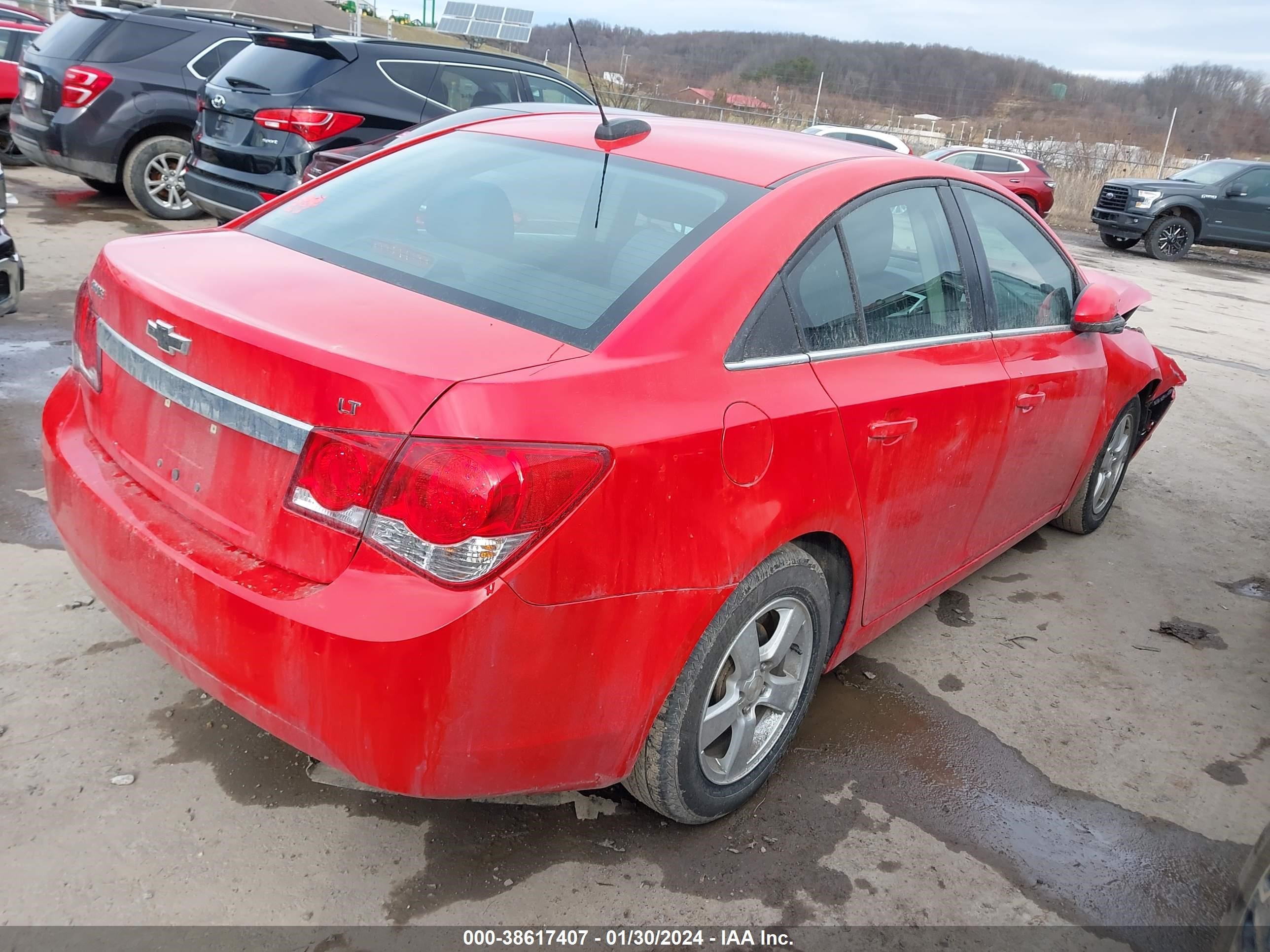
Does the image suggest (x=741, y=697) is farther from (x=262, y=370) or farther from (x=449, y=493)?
(x=262, y=370)

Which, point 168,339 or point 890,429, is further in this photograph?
point 890,429

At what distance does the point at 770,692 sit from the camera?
2617 mm

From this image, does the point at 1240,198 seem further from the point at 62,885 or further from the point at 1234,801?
the point at 62,885

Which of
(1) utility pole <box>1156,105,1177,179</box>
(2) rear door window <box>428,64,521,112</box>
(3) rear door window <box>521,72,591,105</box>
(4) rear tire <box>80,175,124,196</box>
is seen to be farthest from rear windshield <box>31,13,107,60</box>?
(1) utility pole <box>1156,105,1177,179</box>

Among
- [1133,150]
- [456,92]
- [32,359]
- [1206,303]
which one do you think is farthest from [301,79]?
[1133,150]

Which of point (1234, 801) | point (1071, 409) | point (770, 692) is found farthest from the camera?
point (1071, 409)

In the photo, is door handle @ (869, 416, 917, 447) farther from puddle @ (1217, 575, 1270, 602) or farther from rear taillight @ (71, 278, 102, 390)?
puddle @ (1217, 575, 1270, 602)

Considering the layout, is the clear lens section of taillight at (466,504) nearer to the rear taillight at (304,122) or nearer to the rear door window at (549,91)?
Result: the rear taillight at (304,122)

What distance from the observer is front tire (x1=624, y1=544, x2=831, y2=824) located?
89.6 inches

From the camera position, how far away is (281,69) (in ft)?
26.2

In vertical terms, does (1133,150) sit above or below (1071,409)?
above

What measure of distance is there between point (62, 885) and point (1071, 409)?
347 centimetres

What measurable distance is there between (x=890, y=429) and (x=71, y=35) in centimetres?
956

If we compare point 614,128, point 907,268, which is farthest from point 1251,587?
point 614,128
